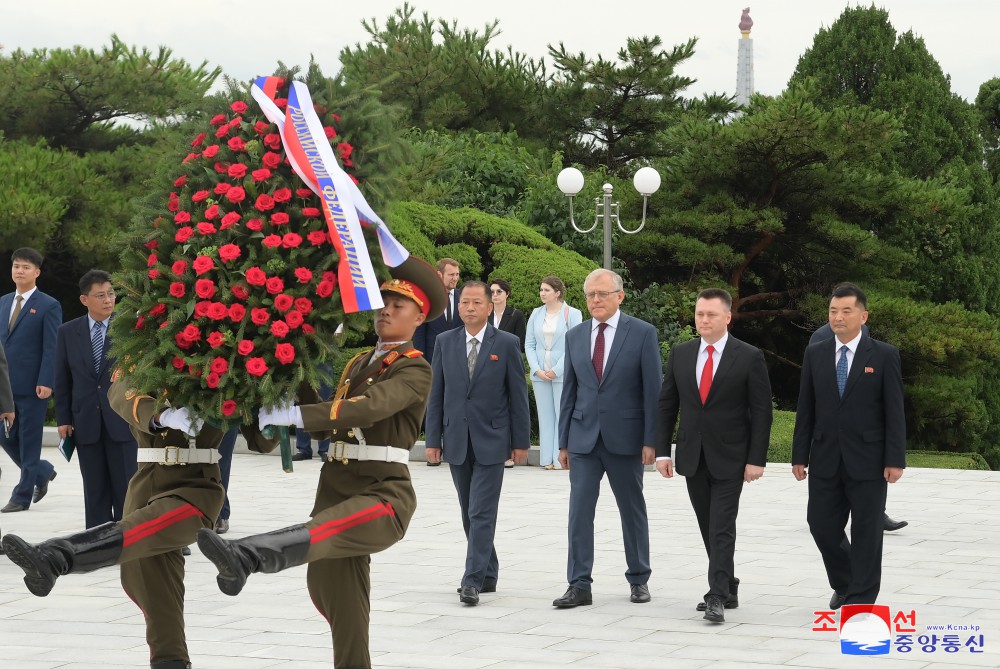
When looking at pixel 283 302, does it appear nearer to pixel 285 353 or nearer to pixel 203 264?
pixel 285 353

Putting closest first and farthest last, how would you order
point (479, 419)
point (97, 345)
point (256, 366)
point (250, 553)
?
point (250, 553), point (256, 366), point (479, 419), point (97, 345)

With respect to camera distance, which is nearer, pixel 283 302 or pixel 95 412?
pixel 283 302

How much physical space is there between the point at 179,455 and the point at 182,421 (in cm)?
27

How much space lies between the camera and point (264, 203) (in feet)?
18.4

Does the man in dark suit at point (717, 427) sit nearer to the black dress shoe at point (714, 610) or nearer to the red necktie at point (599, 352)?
the black dress shoe at point (714, 610)

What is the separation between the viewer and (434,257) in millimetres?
16812

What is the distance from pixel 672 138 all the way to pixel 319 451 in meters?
10.8

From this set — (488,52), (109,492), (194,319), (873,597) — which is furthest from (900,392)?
(488,52)

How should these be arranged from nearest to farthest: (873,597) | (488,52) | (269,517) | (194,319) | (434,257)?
(194,319) < (873,597) < (269,517) < (434,257) < (488,52)

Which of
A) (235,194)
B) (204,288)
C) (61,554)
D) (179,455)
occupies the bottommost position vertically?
(61,554)

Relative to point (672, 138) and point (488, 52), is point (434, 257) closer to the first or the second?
point (672, 138)

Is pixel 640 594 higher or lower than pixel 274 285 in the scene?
lower

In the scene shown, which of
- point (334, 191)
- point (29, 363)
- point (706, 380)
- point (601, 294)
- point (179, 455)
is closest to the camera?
point (334, 191)

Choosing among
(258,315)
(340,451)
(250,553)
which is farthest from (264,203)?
(250,553)
